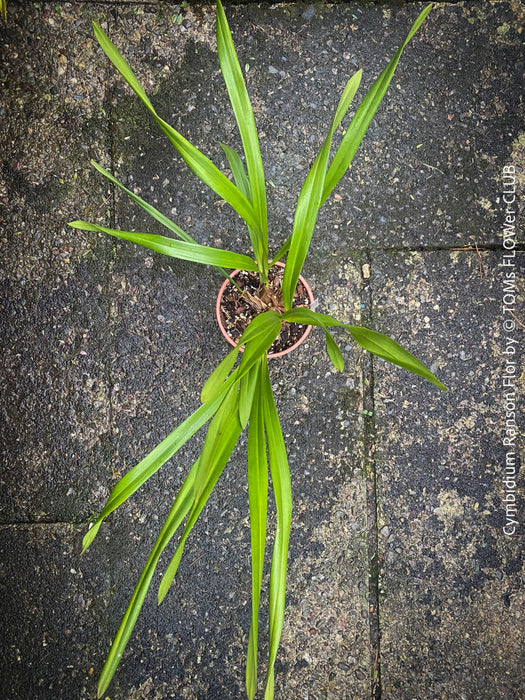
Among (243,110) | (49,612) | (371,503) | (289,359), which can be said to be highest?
(243,110)

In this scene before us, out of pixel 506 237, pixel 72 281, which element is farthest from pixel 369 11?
pixel 72 281

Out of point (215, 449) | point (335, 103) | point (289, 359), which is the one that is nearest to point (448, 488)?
point (289, 359)

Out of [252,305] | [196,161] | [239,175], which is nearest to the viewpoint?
[196,161]

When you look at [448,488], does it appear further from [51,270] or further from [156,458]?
[51,270]

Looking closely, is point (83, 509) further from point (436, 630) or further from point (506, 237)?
point (506, 237)

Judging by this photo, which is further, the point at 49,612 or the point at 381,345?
the point at 49,612

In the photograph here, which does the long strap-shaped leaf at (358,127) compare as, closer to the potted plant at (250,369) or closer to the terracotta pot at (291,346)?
the potted plant at (250,369)

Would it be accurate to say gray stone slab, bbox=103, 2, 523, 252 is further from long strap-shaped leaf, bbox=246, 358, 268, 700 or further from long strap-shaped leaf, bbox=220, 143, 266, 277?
long strap-shaped leaf, bbox=246, 358, 268, 700
